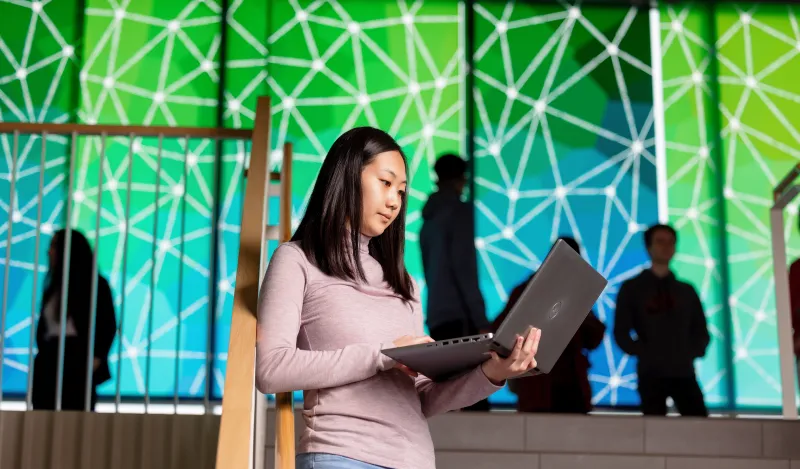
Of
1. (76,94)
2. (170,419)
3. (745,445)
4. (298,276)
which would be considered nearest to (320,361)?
(298,276)

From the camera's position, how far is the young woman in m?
1.60

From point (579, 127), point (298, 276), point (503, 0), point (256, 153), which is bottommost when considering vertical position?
point (298, 276)

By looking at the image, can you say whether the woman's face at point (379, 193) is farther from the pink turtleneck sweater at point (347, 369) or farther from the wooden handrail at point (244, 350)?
the wooden handrail at point (244, 350)

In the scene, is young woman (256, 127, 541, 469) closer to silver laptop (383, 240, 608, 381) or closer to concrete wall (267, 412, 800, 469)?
silver laptop (383, 240, 608, 381)

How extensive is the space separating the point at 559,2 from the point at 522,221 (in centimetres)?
147

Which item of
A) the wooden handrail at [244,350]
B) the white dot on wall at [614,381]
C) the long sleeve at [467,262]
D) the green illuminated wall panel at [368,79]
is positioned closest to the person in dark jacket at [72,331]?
the long sleeve at [467,262]

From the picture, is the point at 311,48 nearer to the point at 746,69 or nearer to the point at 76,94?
the point at 76,94

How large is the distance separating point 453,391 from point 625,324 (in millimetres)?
2692

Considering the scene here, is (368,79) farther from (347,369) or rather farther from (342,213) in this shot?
(347,369)

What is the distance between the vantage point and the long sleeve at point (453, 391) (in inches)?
66.2

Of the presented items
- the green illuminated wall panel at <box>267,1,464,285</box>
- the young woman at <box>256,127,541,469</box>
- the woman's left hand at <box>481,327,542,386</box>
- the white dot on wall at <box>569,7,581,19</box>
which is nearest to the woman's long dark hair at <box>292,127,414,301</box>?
the young woman at <box>256,127,541,469</box>

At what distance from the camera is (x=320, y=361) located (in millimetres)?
1605

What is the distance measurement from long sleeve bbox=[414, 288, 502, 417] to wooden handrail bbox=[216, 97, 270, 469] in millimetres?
320

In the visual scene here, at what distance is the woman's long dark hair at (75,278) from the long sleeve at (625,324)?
222cm
